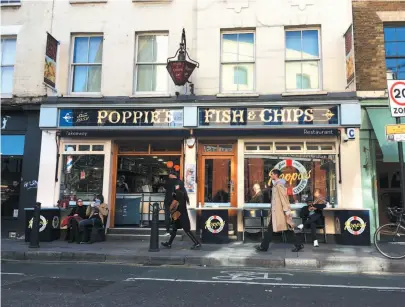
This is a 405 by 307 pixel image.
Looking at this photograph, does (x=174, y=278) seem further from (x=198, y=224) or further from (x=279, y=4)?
(x=279, y=4)

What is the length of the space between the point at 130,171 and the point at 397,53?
903 cm

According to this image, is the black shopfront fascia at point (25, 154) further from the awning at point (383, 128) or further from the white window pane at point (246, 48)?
the awning at point (383, 128)

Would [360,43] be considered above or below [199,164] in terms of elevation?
above

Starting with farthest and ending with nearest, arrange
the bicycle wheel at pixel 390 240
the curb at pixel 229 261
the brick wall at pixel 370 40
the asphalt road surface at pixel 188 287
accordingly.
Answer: the brick wall at pixel 370 40 → the bicycle wheel at pixel 390 240 → the curb at pixel 229 261 → the asphalt road surface at pixel 188 287

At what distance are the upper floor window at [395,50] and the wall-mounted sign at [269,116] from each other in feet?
7.52

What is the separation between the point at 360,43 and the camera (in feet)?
37.5

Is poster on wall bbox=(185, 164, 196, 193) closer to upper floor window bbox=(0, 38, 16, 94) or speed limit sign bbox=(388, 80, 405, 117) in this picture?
speed limit sign bbox=(388, 80, 405, 117)

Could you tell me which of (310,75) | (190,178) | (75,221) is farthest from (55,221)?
(310,75)

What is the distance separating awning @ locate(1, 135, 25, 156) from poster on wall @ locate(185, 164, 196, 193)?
5.43 metres

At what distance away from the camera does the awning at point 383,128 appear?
34.1 feet

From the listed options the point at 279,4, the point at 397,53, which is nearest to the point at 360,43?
the point at 397,53

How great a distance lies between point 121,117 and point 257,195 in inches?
187

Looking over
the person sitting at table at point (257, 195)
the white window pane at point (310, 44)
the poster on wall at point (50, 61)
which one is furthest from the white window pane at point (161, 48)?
the person sitting at table at point (257, 195)

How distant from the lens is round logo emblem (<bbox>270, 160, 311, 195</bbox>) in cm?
1132
